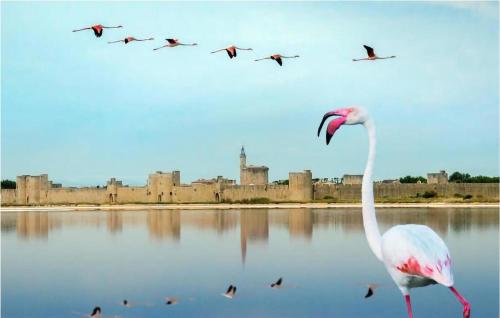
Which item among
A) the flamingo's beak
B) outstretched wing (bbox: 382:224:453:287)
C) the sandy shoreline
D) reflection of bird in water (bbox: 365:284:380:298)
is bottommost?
reflection of bird in water (bbox: 365:284:380:298)

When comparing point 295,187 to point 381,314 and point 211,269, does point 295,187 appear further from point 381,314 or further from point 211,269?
point 381,314

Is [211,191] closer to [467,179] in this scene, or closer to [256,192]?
[256,192]

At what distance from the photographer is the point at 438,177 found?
57.7m

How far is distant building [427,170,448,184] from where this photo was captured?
5757 cm

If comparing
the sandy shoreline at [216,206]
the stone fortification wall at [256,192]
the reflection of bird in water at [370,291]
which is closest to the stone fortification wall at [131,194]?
the sandy shoreline at [216,206]

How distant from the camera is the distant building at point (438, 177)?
A: 57.6 metres

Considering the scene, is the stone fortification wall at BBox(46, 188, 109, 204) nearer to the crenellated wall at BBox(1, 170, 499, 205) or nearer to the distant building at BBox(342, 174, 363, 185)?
the crenellated wall at BBox(1, 170, 499, 205)

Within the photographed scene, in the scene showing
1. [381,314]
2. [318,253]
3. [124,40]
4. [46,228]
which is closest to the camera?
[124,40]

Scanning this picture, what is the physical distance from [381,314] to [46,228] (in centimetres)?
2012

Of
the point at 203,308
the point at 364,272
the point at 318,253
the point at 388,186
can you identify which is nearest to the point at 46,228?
the point at 318,253

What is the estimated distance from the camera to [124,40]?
7312mm

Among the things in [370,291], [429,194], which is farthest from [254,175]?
[370,291]

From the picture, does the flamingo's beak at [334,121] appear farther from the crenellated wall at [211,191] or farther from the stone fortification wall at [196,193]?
the stone fortification wall at [196,193]

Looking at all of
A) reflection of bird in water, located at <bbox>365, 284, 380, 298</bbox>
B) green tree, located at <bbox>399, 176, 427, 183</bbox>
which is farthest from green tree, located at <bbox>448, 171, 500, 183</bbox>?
reflection of bird in water, located at <bbox>365, 284, 380, 298</bbox>
